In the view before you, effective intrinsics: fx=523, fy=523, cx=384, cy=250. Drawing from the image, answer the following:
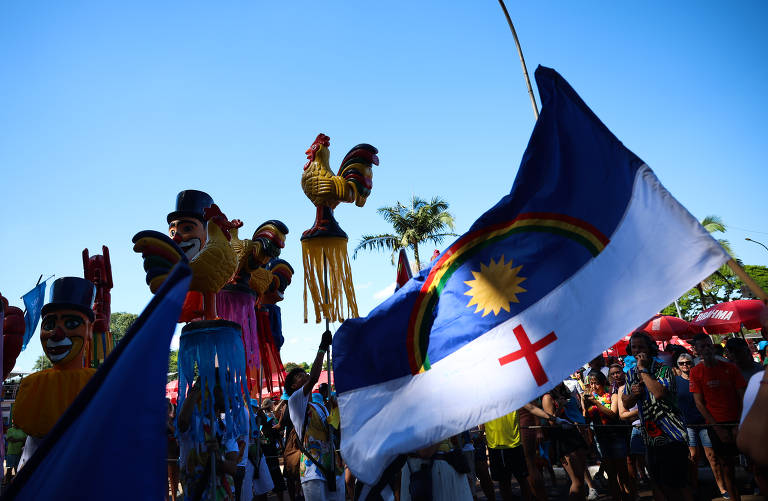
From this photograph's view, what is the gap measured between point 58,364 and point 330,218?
295 centimetres

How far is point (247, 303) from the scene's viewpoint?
21.7 ft

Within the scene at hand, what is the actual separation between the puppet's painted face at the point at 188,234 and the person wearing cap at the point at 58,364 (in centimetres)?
104

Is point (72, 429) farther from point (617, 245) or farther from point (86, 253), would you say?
point (86, 253)

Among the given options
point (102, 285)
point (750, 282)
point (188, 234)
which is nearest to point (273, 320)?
point (102, 285)

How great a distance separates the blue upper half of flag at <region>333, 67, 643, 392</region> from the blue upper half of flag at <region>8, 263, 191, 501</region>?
1983 mm

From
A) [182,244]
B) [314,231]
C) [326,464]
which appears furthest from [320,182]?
[326,464]

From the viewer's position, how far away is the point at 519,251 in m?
3.61

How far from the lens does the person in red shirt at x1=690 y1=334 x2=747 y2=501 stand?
5836 millimetres

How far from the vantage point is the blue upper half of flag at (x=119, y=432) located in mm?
1587

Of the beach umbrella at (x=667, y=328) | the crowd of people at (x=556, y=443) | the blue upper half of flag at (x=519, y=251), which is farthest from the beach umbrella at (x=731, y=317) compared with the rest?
the blue upper half of flag at (x=519, y=251)

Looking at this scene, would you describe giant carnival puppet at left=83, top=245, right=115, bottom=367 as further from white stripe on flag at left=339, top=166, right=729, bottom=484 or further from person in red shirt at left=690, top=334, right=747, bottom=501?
person in red shirt at left=690, top=334, right=747, bottom=501

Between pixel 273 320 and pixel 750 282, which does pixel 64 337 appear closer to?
pixel 273 320

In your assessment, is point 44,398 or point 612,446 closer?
point 44,398

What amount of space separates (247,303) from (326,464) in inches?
88.7
